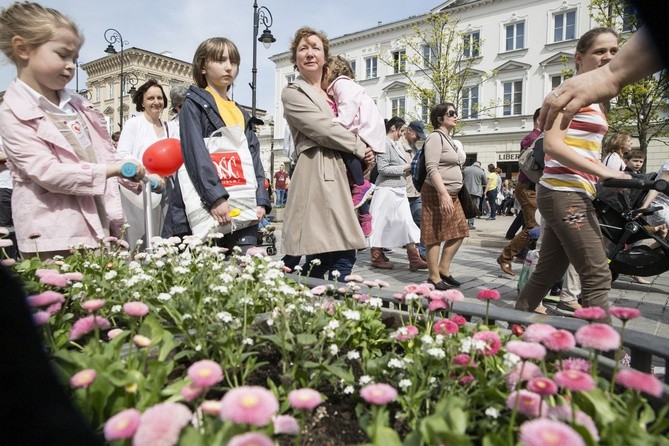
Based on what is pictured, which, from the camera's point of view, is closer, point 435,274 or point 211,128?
point 211,128

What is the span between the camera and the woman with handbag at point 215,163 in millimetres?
2939

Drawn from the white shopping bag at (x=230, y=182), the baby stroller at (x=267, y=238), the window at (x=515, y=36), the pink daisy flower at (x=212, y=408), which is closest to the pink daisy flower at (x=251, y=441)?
the pink daisy flower at (x=212, y=408)

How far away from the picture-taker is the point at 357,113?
3242 millimetres

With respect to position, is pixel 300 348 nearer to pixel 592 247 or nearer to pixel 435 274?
pixel 592 247

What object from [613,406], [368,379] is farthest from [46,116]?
[613,406]

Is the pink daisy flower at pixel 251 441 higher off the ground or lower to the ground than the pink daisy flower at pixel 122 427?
higher

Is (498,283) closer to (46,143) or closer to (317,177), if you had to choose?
(317,177)

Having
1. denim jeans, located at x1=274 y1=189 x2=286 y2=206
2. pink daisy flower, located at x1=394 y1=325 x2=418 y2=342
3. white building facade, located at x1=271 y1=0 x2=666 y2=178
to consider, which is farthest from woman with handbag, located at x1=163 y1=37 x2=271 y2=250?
white building facade, located at x1=271 y1=0 x2=666 y2=178

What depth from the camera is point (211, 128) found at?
10.2ft

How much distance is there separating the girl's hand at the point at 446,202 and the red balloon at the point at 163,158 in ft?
8.75

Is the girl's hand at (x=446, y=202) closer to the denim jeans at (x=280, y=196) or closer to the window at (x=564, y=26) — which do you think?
the denim jeans at (x=280, y=196)

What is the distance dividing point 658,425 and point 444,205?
4036mm

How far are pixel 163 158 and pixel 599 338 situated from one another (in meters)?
2.79

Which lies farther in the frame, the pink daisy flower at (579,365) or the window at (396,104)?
the window at (396,104)
